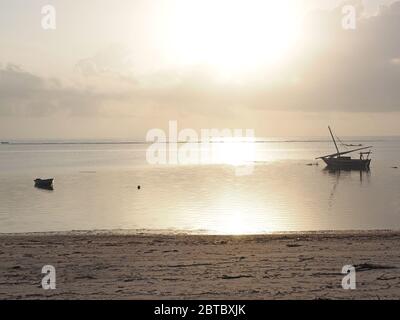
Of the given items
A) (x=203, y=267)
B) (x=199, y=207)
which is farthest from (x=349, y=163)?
(x=203, y=267)

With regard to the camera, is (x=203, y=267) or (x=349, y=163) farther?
(x=349, y=163)

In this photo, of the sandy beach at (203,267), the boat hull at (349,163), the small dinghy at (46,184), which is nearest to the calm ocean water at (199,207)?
the small dinghy at (46,184)

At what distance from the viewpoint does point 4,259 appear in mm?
15469

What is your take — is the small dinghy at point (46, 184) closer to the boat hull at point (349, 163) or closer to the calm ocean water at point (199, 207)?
the calm ocean water at point (199, 207)

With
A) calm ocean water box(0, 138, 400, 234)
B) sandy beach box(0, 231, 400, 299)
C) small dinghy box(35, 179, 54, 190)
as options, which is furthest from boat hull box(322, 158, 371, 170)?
sandy beach box(0, 231, 400, 299)

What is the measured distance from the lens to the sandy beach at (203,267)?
36.8 ft

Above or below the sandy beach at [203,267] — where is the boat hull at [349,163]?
above

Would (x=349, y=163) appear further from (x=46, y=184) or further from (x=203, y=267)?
(x=203, y=267)

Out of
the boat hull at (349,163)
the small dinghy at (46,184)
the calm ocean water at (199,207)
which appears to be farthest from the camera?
the boat hull at (349,163)

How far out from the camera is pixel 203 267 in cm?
1394

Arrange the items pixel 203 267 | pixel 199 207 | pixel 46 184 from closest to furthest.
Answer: pixel 203 267 → pixel 199 207 → pixel 46 184
